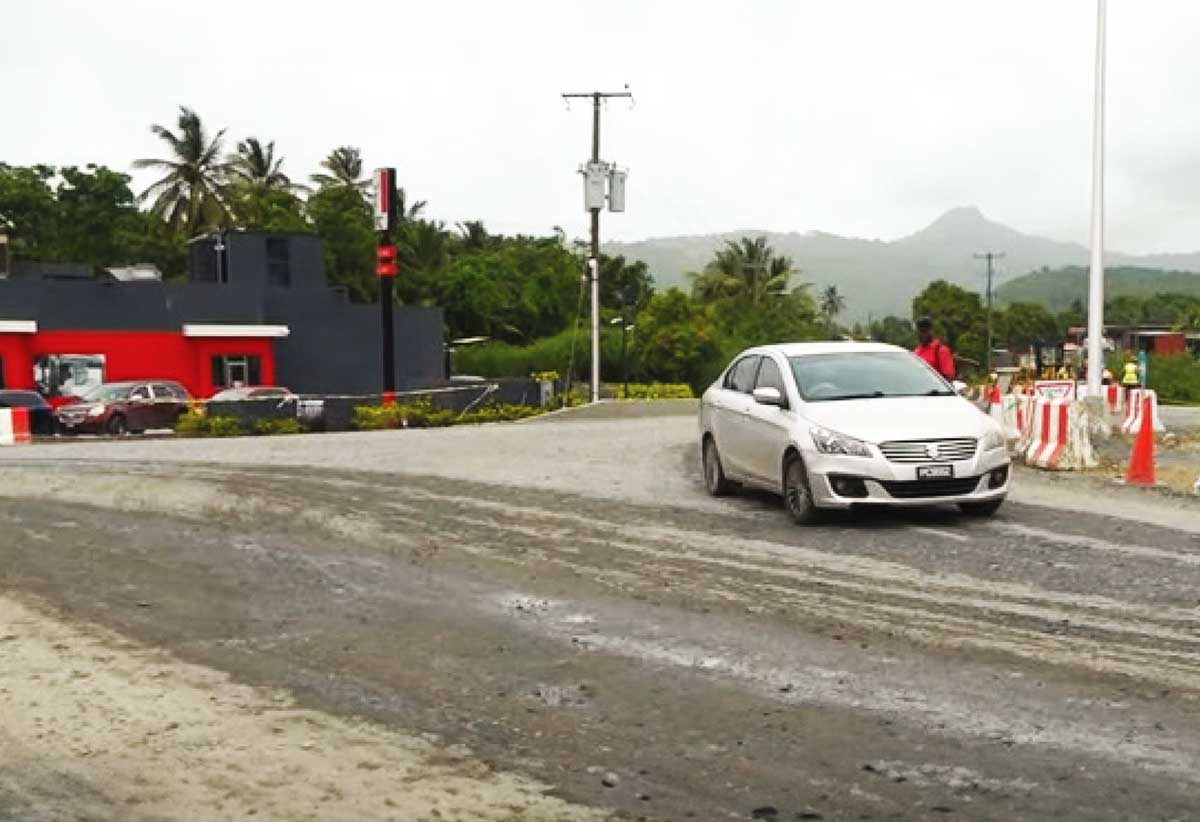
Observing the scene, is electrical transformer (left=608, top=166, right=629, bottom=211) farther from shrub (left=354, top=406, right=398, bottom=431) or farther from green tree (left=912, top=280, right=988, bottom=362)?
green tree (left=912, top=280, right=988, bottom=362)

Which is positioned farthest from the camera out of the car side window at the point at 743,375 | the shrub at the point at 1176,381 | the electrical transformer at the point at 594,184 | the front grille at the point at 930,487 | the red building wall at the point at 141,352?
the shrub at the point at 1176,381

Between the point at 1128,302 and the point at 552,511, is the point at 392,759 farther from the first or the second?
the point at 1128,302

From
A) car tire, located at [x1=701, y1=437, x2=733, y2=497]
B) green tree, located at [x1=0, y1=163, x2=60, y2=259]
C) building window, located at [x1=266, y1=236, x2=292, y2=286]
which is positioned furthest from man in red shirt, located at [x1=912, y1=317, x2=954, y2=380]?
green tree, located at [x1=0, y1=163, x2=60, y2=259]

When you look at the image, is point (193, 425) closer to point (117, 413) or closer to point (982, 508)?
point (117, 413)

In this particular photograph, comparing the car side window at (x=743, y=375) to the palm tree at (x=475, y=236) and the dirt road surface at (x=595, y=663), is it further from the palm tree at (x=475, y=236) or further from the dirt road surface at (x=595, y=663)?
the palm tree at (x=475, y=236)

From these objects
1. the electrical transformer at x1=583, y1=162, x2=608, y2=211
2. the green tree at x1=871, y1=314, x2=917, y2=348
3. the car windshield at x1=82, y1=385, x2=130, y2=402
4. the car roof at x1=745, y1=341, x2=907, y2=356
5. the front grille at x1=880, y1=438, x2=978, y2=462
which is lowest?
the car windshield at x1=82, y1=385, x2=130, y2=402

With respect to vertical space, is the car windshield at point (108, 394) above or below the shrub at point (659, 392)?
above

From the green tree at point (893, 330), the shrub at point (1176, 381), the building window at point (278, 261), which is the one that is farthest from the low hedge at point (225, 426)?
the green tree at point (893, 330)

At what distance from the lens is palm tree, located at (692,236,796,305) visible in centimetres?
7600

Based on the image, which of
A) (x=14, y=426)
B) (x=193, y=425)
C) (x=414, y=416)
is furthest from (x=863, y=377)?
(x=14, y=426)

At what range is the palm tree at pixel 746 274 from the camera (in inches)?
2992

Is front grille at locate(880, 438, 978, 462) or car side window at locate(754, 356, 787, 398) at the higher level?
car side window at locate(754, 356, 787, 398)

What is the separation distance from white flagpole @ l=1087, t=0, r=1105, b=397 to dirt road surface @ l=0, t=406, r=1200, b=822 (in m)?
10.2

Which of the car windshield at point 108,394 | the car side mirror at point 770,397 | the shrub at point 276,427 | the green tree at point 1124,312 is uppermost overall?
the green tree at point 1124,312
